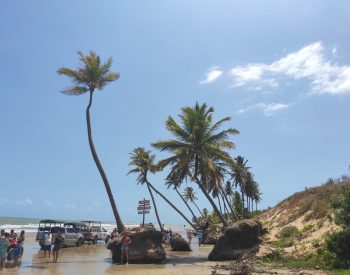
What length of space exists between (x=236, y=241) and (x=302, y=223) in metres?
12.3

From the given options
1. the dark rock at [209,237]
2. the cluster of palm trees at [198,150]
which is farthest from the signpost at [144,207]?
the dark rock at [209,237]

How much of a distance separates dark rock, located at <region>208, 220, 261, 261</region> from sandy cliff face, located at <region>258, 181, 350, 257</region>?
2.64 feet

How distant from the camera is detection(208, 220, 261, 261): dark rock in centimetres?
2315

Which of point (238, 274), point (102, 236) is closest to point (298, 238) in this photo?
point (238, 274)

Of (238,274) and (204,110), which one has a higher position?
(204,110)

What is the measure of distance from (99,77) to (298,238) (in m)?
17.1

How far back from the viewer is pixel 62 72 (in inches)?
1128

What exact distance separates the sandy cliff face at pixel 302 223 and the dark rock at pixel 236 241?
805 millimetres

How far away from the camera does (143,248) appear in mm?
22125

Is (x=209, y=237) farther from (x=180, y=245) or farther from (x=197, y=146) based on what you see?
(x=197, y=146)

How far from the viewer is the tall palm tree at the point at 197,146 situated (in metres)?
28.2

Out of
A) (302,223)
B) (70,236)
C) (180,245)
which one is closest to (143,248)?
(180,245)

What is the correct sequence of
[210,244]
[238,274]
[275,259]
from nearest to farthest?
[238,274], [275,259], [210,244]

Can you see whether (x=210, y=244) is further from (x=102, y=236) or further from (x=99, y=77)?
(x=99, y=77)
